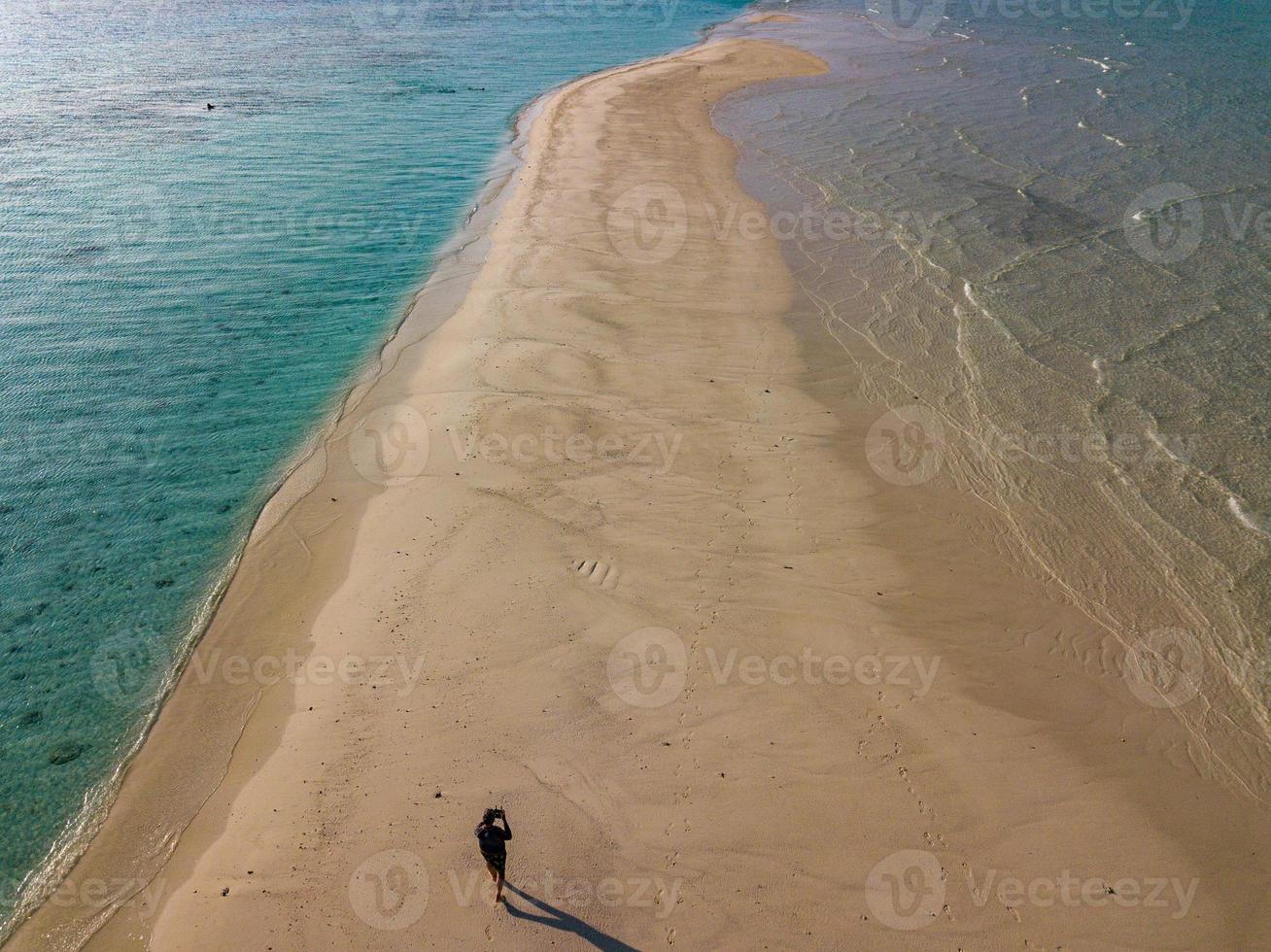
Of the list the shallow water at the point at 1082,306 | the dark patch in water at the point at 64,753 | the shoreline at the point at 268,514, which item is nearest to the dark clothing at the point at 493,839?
the shoreline at the point at 268,514

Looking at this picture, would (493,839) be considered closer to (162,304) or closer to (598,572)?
(598,572)

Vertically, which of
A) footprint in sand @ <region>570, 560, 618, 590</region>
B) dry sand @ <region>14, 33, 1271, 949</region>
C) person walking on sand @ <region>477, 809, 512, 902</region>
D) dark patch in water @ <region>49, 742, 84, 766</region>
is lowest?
dark patch in water @ <region>49, 742, 84, 766</region>

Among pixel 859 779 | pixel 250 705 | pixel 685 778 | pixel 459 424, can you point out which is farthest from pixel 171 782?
pixel 859 779

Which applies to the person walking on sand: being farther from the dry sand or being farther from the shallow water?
the shallow water

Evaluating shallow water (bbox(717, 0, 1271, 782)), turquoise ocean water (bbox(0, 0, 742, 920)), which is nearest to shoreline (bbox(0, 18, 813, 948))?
turquoise ocean water (bbox(0, 0, 742, 920))

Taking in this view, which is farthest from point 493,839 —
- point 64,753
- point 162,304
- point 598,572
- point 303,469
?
point 162,304

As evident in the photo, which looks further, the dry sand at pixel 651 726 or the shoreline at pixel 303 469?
the shoreline at pixel 303 469

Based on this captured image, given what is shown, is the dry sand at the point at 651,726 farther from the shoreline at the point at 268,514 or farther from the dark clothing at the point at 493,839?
the dark clothing at the point at 493,839
